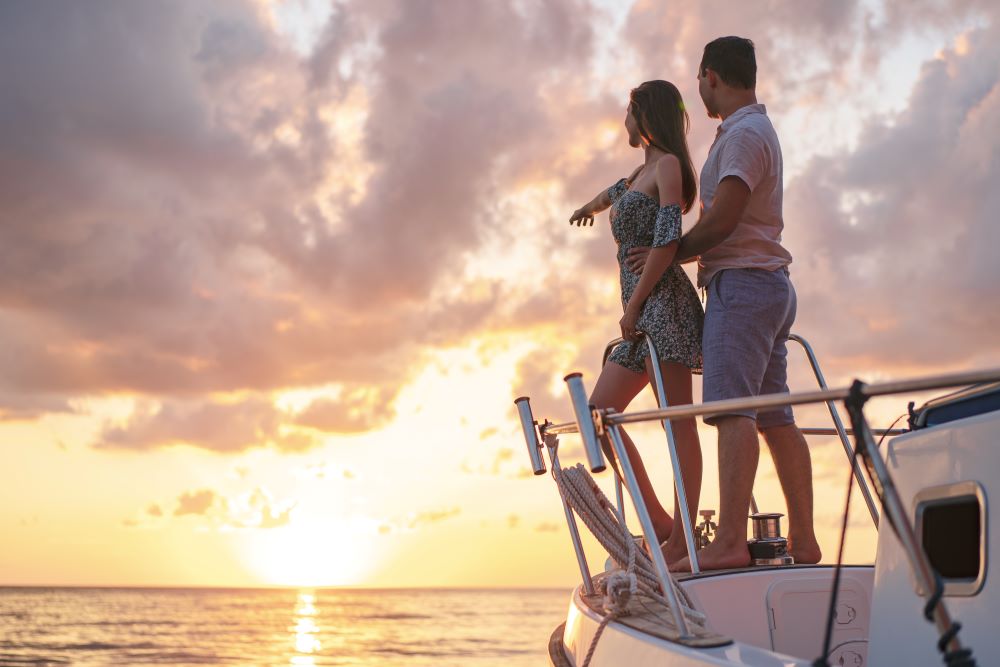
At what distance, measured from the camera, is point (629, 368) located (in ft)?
14.3

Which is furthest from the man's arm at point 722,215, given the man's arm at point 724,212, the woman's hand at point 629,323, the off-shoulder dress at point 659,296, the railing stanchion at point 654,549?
the railing stanchion at point 654,549

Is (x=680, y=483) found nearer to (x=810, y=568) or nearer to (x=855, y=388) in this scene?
(x=810, y=568)

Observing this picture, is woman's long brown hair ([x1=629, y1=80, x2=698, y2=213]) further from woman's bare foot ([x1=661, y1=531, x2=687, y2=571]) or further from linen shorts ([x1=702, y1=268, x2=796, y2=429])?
woman's bare foot ([x1=661, y1=531, x2=687, y2=571])

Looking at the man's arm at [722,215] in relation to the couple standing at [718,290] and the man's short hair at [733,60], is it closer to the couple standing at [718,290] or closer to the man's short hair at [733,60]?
the couple standing at [718,290]

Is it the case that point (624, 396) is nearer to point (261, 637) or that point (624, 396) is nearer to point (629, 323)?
point (629, 323)

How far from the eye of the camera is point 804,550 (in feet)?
14.1

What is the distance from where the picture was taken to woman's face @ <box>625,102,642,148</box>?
4.40 m

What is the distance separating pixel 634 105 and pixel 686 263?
0.78 metres

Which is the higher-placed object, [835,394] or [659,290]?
[659,290]

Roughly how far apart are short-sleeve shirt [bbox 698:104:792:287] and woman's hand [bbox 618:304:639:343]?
1.07 ft

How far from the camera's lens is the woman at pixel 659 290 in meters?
4.12

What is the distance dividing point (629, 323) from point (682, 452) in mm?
617

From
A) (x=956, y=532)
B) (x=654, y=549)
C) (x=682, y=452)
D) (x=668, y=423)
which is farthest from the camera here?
(x=682, y=452)

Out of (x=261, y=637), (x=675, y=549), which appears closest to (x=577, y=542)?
(x=675, y=549)
